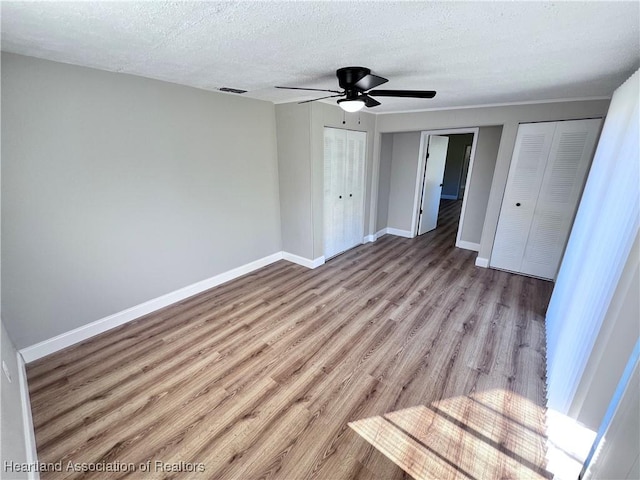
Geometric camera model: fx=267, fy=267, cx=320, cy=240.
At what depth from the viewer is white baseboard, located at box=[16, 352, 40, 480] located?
139cm

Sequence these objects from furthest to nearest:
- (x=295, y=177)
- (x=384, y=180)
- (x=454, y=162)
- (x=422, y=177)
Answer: (x=454, y=162)
(x=384, y=180)
(x=422, y=177)
(x=295, y=177)

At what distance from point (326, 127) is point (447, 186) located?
644 cm

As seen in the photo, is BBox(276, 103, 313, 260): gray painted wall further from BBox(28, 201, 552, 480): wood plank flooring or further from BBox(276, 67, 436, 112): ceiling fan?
BBox(276, 67, 436, 112): ceiling fan

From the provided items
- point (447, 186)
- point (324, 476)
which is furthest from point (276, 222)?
point (447, 186)

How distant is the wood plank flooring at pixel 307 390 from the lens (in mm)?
1511

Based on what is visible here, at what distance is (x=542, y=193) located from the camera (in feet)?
11.0

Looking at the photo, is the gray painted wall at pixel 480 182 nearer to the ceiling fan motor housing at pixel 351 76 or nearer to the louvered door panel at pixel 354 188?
the louvered door panel at pixel 354 188

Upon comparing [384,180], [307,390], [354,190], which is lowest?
[307,390]

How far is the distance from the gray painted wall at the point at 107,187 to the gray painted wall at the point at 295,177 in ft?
1.27

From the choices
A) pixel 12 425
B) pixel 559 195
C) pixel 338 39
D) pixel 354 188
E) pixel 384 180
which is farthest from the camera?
pixel 384 180

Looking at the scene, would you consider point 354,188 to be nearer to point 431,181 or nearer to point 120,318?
point 431,181

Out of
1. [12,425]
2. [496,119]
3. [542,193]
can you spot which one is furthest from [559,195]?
[12,425]

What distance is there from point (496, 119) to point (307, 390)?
3895 millimetres

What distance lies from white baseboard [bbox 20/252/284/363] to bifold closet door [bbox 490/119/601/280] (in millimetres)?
3691
